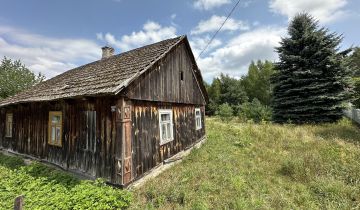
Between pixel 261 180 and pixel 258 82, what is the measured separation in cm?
3907

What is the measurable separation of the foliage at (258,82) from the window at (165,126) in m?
35.5

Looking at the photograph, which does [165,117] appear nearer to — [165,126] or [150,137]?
[165,126]

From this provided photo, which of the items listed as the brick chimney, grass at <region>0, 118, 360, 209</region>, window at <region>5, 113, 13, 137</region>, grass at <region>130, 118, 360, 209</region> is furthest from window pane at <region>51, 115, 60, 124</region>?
the brick chimney

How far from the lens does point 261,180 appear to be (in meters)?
7.53

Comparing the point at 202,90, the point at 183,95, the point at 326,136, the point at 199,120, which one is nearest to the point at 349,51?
the point at 326,136

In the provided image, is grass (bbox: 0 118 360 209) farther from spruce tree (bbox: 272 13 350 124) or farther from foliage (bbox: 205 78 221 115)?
foliage (bbox: 205 78 221 115)

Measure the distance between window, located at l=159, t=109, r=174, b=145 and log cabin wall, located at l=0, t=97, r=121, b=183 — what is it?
8.01 feet

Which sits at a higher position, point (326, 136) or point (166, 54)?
point (166, 54)

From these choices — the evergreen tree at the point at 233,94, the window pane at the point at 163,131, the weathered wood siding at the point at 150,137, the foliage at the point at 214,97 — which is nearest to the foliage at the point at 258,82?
the evergreen tree at the point at 233,94

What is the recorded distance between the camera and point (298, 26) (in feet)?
63.4

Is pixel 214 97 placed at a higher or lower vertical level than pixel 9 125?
higher

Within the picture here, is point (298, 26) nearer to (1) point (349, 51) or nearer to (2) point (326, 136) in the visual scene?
(1) point (349, 51)

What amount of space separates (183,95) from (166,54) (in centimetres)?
256

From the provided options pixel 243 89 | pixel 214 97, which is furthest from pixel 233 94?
pixel 214 97
